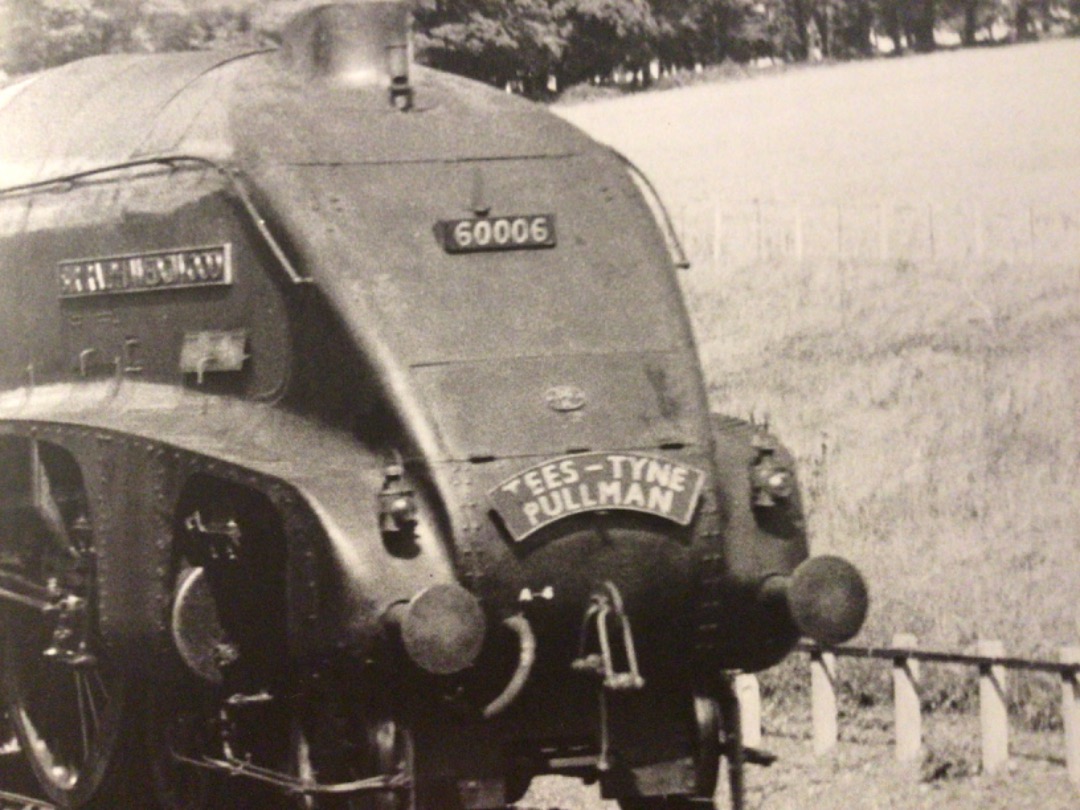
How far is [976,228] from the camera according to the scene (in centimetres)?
1366

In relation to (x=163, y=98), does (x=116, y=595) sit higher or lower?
lower

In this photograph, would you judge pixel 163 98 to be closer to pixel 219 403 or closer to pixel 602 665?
pixel 219 403

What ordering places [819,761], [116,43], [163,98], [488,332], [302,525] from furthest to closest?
[116,43] < [819,761] < [163,98] < [488,332] < [302,525]

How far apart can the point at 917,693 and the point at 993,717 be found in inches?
28.5

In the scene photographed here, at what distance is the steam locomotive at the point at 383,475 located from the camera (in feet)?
23.3

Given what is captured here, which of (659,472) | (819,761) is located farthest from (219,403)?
(819,761)

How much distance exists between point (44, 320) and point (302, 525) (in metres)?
2.65

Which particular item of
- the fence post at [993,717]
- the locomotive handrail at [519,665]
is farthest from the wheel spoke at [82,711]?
the fence post at [993,717]

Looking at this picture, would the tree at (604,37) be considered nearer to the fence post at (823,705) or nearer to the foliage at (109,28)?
the foliage at (109,28)

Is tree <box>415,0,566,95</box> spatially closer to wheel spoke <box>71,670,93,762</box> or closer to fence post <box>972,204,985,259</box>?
fence post <box>972,204,985,259</box>

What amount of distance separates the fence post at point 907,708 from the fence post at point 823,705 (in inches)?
23.9

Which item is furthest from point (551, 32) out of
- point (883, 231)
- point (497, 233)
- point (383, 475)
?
point (383, 475)

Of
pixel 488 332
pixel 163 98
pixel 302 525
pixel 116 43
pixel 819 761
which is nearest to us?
pixel 302 525

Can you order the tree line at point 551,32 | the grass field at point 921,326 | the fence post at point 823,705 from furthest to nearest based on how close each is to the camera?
the tree line at point 551,32
the grass field at point 921,326
the fence post at point 823,705
